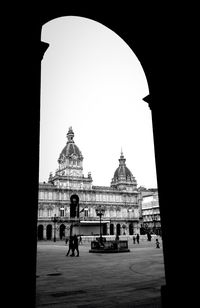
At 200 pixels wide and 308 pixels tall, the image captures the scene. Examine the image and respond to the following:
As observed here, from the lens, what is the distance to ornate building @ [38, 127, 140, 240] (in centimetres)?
6525

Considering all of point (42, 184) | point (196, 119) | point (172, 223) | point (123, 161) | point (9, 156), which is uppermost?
point (123, 161)

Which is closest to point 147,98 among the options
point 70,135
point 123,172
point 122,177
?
point 70,135

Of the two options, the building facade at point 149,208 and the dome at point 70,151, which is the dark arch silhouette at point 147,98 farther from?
the building facade at point 149,208

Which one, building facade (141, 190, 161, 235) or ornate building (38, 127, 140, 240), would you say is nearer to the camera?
ornate building (38, 127, 140, 240)

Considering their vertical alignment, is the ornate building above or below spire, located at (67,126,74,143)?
below

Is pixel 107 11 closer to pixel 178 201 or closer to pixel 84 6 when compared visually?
pixel 84 6

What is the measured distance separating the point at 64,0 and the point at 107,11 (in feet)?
3.42

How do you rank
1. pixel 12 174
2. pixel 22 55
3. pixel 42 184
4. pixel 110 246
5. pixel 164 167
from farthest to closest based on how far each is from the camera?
pixel 42 184 → pixel 110 246 → pixel 164 167 → pixel 22 55 → pixel 12 174

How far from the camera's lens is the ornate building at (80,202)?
6525cm

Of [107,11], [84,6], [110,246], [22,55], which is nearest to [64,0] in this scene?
[84,6]

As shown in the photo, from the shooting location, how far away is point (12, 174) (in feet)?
13.9

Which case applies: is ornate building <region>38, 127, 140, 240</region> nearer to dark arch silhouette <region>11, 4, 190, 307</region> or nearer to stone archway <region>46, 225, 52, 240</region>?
stone archway <region>46, 225, 52, 240</region>

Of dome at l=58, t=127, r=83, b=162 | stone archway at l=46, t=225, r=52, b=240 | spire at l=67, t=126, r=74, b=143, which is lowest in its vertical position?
stone archway at l=46, t=225, r=52, b=240

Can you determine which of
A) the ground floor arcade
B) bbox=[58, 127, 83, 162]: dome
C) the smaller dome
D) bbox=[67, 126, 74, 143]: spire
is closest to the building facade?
the smaller dome
